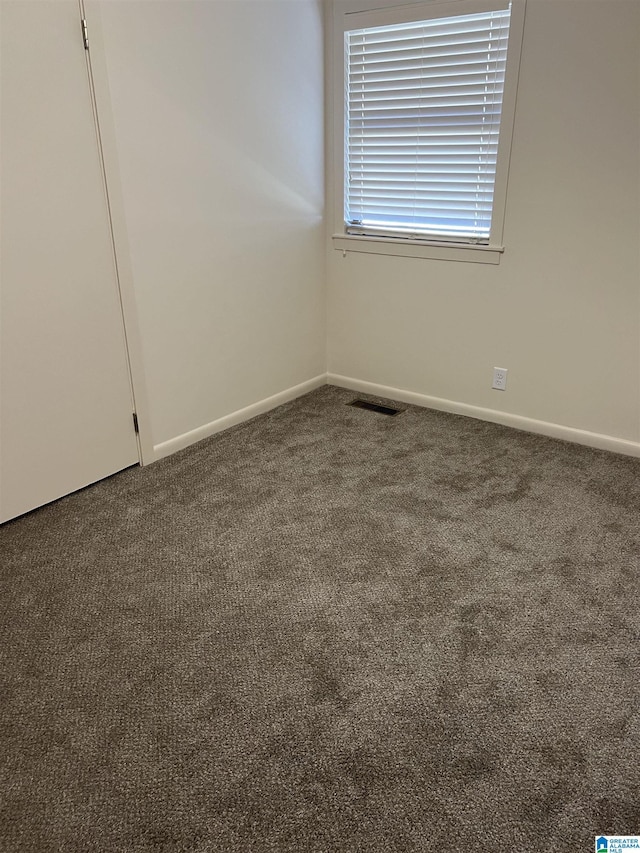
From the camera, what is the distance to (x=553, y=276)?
296 cm

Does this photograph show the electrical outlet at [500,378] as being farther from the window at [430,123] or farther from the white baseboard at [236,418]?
the white baseboard at [236,418]

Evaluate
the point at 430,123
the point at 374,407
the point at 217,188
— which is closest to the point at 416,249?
the point at 430,123

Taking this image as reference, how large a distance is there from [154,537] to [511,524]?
4.62 feet

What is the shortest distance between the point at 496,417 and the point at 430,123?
1556mm

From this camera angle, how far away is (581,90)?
2.63 metres

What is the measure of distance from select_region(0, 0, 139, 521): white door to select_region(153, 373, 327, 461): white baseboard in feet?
0.99

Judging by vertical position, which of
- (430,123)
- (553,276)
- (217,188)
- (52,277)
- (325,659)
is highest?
(430,123)

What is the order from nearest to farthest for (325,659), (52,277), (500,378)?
(325,659) → (52,277) → (500,378)

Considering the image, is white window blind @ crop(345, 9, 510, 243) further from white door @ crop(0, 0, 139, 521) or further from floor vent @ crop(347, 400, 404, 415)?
white door @ crop(0, 0, 139, 521)

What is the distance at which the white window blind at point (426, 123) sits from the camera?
2.86m

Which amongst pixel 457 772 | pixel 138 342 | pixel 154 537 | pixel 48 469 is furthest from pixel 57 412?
pixel 457 772

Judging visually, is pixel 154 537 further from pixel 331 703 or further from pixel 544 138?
pixel 544 138

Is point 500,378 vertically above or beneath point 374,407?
above

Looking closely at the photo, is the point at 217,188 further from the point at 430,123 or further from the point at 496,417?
the point at 496,417
